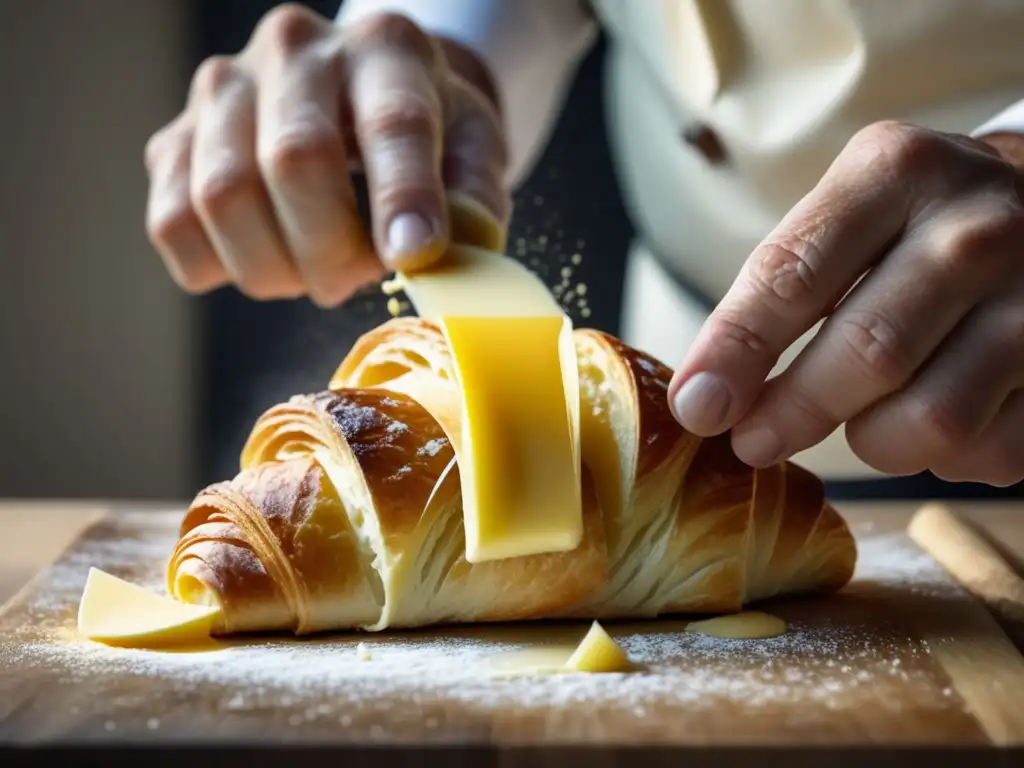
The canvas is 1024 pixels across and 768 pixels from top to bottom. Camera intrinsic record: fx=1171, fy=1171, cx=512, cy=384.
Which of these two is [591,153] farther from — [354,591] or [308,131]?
[354,591]

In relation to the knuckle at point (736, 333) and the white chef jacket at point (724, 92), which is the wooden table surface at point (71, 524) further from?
the knuckle at point (736, 333)

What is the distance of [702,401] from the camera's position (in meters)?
0.94

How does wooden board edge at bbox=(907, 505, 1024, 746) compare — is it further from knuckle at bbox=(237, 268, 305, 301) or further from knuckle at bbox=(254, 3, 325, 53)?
knuckle at bbox=(254, 3, 325, 53)

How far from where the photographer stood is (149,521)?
157 cm

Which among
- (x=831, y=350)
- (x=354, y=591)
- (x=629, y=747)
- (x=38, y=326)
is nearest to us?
(x=629, y=747)

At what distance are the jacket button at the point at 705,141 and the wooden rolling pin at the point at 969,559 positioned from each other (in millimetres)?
581

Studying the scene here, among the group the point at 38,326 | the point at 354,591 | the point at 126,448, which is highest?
the point at 354,591

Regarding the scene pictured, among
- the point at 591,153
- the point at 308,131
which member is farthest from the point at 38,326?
the point at 308,131

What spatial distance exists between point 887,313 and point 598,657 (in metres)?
0.36

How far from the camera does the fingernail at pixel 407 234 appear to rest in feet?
3.79

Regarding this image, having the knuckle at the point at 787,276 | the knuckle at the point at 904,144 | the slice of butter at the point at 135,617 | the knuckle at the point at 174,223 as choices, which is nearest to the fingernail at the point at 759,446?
the knuckle at the point at 787,276

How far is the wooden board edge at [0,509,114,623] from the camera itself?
116 cm

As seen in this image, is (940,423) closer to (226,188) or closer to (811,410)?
(811,410)

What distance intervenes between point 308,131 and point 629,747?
746 millimetres
